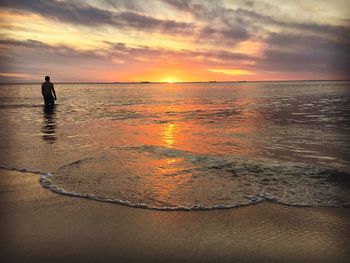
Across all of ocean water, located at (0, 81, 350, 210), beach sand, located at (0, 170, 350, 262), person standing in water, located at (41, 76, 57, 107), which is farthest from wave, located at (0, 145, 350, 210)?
person standing in water, located at (41, 76, 57, 107)

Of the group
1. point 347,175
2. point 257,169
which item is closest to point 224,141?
point 257,169

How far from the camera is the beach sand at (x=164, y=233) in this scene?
337cm

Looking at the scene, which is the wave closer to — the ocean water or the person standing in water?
the ocean water

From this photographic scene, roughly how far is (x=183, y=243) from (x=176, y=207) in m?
1.12

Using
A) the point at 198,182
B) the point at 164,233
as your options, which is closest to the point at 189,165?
the point at 198,182

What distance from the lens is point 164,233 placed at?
154 inches

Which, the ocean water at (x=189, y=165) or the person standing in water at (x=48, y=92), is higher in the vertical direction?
the person standing in water at (x=48, y=92)

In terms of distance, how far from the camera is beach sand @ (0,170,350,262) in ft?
11.1

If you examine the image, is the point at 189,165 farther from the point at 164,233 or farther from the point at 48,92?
the point at 48,92

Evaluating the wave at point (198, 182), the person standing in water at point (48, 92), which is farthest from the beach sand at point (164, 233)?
the person standing in water at point (48, 92)

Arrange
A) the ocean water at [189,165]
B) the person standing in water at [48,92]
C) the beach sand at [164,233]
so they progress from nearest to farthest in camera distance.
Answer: the beach sand at [164,233] → the ocean water at [189,165] → the person standing in water at [48,92]

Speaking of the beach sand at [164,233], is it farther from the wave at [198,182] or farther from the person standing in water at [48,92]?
the person standing in water at [48,92]

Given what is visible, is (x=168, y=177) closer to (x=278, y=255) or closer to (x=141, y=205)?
(x=141, y=205)

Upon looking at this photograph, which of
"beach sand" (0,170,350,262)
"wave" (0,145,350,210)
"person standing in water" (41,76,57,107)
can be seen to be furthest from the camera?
"person standing in water" (41,76,57,107)
